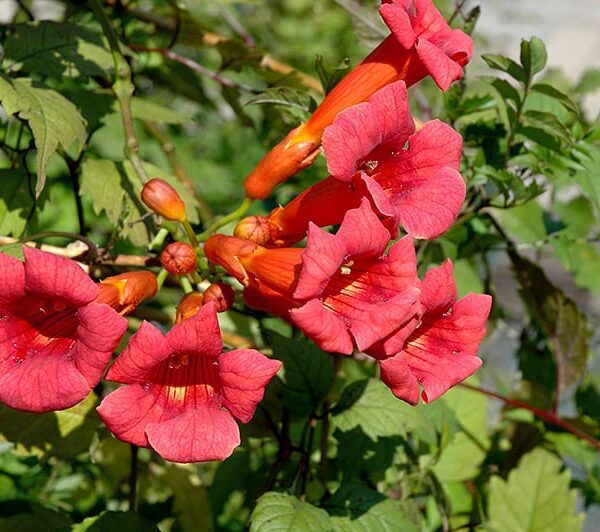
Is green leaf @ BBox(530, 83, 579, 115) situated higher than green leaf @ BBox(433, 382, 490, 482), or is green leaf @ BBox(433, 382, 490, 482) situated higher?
green leaf @ BBox(530, 83, 579, 115)

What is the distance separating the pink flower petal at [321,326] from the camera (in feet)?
3.46

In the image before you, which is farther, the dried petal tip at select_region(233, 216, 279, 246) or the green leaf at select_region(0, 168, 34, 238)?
the green leaf at select_region(0, 168, 34, 238)

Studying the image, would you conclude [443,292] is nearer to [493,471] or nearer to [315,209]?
[315,209]

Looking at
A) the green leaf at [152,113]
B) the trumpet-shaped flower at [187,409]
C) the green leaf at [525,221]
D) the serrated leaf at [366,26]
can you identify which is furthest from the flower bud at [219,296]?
the green leaf at [525,221]

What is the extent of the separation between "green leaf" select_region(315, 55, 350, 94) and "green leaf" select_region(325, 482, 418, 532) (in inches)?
28.0

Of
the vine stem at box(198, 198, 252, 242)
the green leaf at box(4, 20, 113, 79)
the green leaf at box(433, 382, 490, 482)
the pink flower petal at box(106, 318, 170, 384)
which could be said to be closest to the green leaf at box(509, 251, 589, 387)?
the green leaf at box(433, 382, 490, 482)

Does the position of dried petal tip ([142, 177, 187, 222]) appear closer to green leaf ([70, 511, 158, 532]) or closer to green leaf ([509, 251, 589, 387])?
green leaf ([70, 511, 158, 532])

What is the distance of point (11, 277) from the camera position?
1097 mm

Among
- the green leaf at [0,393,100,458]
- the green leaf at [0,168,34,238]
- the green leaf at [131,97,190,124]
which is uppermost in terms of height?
the green leaf at [131,97,190,124]

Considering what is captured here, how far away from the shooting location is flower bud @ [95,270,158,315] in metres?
1.22

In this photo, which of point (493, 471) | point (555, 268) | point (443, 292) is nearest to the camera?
point (443, 292)

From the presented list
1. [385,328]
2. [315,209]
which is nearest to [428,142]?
[315,209]

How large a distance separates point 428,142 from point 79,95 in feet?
2.84

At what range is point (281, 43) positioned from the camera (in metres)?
6.79
